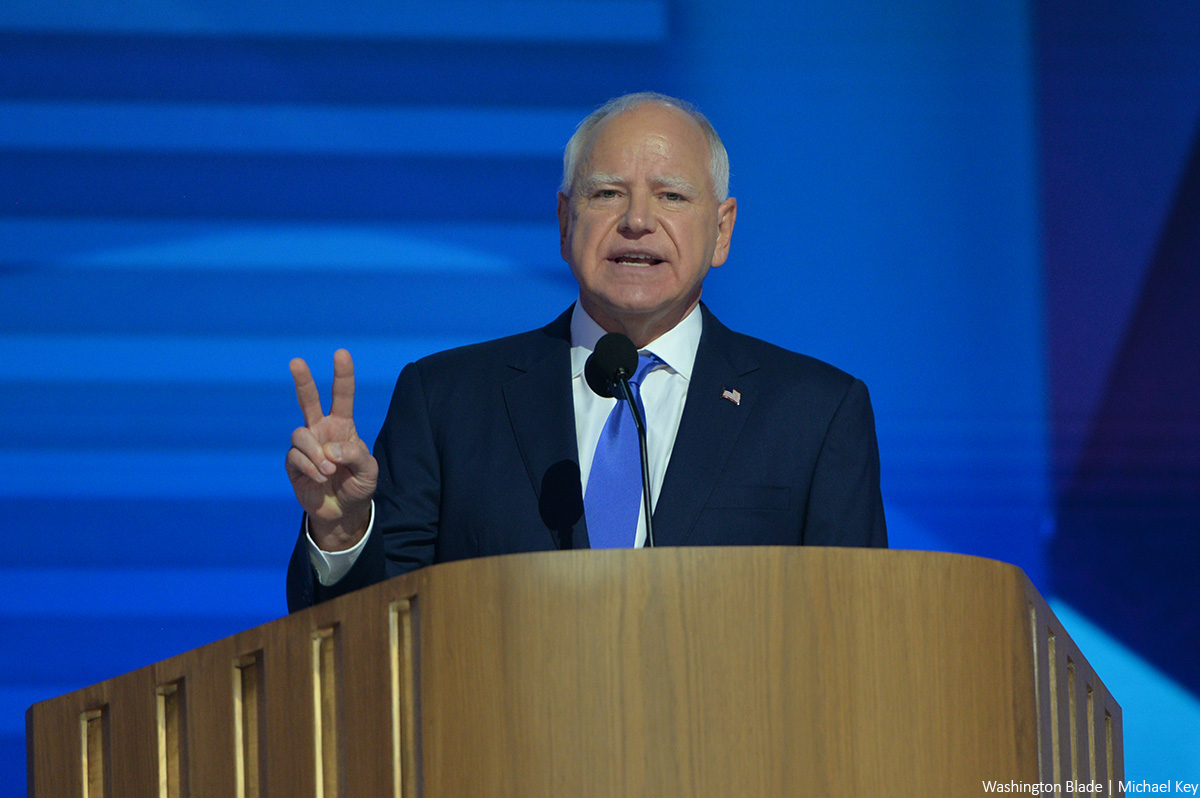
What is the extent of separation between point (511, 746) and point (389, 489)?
91cm

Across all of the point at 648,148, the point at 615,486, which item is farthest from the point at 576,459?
the point at 648,148

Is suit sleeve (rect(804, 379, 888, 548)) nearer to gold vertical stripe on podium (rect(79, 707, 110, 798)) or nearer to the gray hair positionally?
the gray hair

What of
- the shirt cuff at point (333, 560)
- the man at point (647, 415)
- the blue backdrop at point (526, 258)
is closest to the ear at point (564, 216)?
the man at point (647, 415)

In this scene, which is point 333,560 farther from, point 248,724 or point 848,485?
point 848,485

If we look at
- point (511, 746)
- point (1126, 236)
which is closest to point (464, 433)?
point (511, 746)

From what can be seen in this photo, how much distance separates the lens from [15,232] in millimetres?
3398

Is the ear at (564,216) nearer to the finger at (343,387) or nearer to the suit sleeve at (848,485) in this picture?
the suit sleeve at (848,485)

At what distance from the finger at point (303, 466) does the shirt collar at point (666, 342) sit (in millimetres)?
688

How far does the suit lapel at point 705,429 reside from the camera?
2.06m

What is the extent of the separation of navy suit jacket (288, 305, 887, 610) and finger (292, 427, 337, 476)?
423mm

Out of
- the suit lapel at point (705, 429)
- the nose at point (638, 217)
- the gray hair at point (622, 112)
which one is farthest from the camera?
the gray hair at point (622, 112)

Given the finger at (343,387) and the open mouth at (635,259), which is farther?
the open mouth at (635,259)

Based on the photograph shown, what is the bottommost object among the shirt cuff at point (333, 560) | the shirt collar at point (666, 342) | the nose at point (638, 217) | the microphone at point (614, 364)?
the shirt cuff at point (333, 560)

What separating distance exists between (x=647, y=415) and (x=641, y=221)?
30 centimetres
